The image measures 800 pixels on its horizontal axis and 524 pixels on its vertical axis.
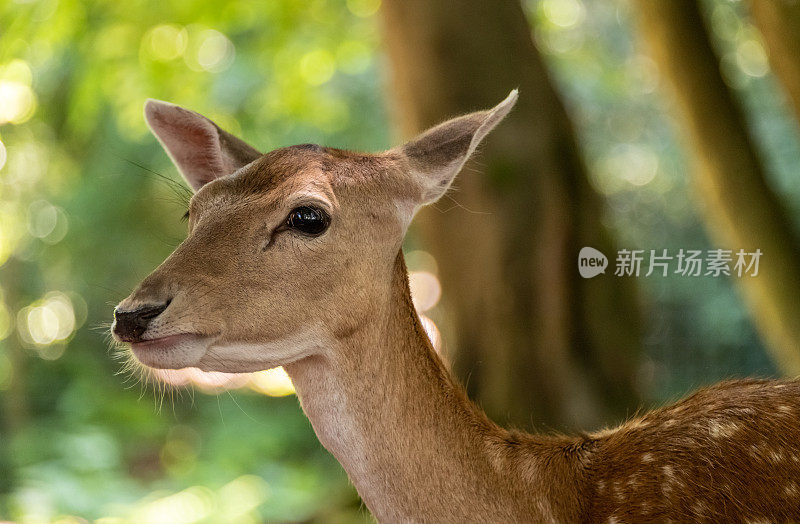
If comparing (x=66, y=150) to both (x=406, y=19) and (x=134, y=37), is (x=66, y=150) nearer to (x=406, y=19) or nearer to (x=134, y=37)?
(x=134, y=37)

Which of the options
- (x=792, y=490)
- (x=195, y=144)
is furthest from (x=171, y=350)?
(x=792, y=490)

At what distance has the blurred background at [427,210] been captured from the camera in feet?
11.2

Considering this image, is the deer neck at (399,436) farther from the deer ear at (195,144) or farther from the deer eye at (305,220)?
the deer ear at (195,144)

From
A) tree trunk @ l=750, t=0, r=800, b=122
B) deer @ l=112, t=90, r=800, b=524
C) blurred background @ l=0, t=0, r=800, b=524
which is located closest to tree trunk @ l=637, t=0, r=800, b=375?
blurred background @ l=0, t=0, r=800, b=524

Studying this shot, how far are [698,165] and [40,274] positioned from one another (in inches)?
273

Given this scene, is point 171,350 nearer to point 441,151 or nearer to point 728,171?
point 441,151

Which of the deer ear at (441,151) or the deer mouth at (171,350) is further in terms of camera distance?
the deer ear at (441,151)

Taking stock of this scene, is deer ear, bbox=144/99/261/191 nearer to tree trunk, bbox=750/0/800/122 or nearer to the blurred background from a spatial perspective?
the blurred background

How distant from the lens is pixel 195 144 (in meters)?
2.27

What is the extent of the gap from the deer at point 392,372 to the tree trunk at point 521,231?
1228 mm

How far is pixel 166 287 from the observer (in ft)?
5.72

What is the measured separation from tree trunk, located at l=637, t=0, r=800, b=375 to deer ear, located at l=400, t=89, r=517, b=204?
6.24ft

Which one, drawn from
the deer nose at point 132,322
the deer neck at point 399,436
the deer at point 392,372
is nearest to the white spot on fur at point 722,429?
the deer at point 392,372

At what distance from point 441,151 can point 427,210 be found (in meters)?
1.67
